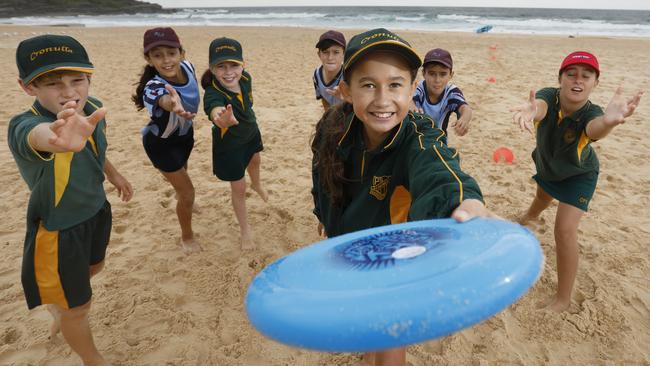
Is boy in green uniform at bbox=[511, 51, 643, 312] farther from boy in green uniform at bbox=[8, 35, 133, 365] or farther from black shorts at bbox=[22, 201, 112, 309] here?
black shorts at bbox=[22, 201, 112, 309]

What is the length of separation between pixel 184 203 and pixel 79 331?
1.48 metres

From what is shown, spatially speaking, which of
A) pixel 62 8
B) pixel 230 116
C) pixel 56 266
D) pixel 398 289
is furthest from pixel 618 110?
pixel 62 8

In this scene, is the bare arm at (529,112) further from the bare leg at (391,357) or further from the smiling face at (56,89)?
the smiling face at (56,89)

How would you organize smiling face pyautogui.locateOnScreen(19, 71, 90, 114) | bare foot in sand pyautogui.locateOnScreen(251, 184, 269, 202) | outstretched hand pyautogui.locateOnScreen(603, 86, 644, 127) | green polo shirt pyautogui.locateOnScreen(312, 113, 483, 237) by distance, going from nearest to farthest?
1. green polo shirt pyautogui.locateOnScreen(312, 113, 483, 237)
2. smiling face pyautogui.locateOnScreen(19, 71, 90, 114)
3. outstretched hand pyautogui.locateOnScreen(603, 86, 644, 127)
4. bare foot in sand pyautogui.locateOnScreen(251, 184, 269, 202)

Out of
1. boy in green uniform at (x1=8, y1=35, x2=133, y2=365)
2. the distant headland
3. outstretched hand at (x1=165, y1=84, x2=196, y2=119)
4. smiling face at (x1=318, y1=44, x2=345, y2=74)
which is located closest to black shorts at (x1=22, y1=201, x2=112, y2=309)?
boy in green uniform at (x1=8, y1=35, x2=133, y2=365)

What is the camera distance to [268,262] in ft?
11.6

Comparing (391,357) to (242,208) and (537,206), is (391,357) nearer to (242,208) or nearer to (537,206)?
(242,208)

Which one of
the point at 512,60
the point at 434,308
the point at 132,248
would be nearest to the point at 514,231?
the point at 434,308

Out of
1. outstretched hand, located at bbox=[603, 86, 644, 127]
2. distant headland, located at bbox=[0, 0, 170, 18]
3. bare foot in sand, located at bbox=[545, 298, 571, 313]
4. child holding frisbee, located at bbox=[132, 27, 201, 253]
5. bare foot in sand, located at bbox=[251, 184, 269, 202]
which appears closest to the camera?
outstretched hand, located at bbox=[603, 86, 644, 127]

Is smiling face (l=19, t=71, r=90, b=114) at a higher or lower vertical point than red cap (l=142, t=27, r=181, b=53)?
lower

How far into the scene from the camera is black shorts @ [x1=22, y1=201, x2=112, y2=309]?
1.99m

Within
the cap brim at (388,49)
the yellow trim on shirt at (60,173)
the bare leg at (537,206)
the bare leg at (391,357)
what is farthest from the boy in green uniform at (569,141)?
the yellow trim on shirt at (60,173)

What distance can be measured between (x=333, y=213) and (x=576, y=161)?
6.51 feet

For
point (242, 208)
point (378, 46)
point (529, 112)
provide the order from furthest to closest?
point (242, 208) → point (529, 112) → point (378, 46)
